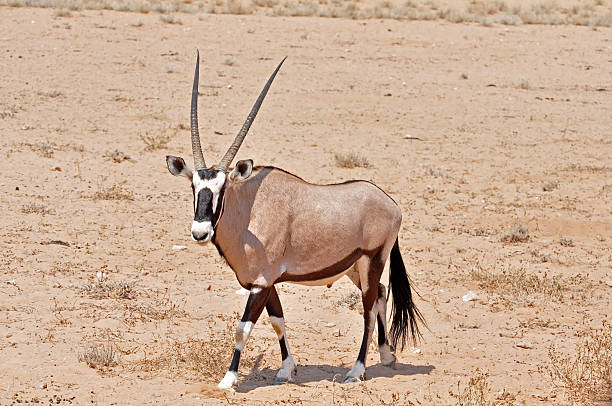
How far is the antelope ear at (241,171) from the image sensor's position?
6.02 m

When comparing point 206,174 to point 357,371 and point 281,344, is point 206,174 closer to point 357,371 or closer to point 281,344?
point 281,344

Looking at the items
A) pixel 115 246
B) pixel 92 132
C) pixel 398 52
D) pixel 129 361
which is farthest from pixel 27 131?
pixel 398 52

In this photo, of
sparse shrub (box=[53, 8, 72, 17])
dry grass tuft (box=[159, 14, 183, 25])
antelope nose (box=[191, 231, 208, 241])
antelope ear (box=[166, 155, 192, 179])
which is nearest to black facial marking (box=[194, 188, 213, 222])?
antelope nose (box=[191, 231, 208, 241])

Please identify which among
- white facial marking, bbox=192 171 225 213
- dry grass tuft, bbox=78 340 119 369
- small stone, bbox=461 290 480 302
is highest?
white facial marking, bbox=192 171 225 213

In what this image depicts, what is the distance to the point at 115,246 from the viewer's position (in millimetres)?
9898

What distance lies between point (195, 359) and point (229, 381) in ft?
1.72

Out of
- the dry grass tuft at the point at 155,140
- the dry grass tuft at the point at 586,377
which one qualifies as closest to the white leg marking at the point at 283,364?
the dry grass tuft at the point at 586,377

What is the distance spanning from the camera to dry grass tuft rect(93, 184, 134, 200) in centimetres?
1164

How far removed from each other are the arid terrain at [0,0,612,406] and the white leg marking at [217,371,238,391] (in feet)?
0.47

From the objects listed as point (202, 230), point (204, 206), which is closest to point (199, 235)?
point (202, 230)

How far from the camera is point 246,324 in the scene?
6.21 metres

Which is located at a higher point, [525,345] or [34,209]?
[525,345]

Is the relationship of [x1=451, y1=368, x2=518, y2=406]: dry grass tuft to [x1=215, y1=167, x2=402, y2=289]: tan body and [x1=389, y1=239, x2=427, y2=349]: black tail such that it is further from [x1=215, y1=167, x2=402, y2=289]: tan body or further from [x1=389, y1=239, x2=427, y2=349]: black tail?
[x1=215, y1=167, x2=402, y2=289]: tan body

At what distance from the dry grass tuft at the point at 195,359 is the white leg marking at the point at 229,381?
0.26 metres
